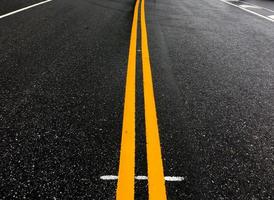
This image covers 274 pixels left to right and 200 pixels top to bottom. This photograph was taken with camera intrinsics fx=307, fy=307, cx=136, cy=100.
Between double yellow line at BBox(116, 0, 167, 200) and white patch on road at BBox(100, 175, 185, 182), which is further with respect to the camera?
white patch on road at BBox(100, 175, 185, 182)

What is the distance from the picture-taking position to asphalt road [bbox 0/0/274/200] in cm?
268

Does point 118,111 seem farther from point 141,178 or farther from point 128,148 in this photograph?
point 141,178

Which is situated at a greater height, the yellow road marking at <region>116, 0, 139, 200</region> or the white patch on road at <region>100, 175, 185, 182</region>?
the yellow road marking at <region>116, 0, 139, 200</region>

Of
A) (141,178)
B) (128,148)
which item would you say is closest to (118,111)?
(128,148)

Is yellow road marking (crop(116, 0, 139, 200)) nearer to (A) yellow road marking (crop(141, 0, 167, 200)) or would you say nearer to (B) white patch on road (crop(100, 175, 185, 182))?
(B) white patch on road (crop(100, 175, 185, 182))

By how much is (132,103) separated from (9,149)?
5.29 ft

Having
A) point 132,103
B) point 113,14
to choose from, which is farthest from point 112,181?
point 113,14

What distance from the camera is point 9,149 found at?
2.96 m

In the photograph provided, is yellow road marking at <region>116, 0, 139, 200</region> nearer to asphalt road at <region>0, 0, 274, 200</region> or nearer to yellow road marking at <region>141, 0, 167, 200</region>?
asphalt road at <region>0, 0, 274, 200</region>

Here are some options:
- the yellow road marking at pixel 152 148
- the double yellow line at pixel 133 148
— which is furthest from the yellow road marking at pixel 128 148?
the yellow road marking at pixel 152 148

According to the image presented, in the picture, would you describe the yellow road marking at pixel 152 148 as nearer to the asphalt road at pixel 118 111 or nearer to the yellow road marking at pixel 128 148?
the asphalt road at pixel 118 111

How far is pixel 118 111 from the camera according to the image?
3777 mm

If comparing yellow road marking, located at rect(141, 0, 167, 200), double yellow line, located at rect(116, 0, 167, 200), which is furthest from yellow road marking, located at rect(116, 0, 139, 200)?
yellow road marking, located at rect(141, 0, 167, 200)

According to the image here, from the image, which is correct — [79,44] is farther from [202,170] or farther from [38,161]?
[202,170]
